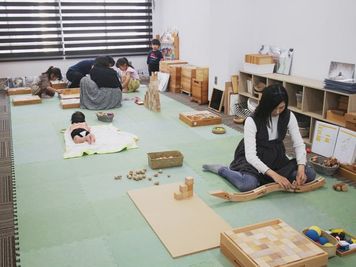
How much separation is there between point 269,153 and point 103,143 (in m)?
1.98

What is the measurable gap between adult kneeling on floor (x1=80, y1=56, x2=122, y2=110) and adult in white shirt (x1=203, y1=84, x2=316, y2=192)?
3396mm

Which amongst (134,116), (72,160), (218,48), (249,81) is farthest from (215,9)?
(72,160)

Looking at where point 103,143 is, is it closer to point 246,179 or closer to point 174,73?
point 246,179

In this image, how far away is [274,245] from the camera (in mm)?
2191

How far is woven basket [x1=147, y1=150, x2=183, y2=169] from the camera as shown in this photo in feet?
11.9

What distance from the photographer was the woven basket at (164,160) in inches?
143

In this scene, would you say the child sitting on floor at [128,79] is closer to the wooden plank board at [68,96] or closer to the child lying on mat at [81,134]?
the wooden plank board at [68,96]

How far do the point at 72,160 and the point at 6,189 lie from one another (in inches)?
31.0

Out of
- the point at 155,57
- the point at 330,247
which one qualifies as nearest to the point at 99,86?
the point at 155,57

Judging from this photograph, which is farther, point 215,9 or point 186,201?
point 215,9

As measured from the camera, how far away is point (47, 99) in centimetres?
698

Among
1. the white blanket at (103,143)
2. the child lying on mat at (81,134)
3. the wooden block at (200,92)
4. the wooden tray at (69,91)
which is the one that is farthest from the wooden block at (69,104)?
the wooden block at (200,92)

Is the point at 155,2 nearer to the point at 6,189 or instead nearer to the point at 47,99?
the point at 47,99

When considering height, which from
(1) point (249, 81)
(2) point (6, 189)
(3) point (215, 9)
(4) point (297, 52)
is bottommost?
(2) point (6, 189)
